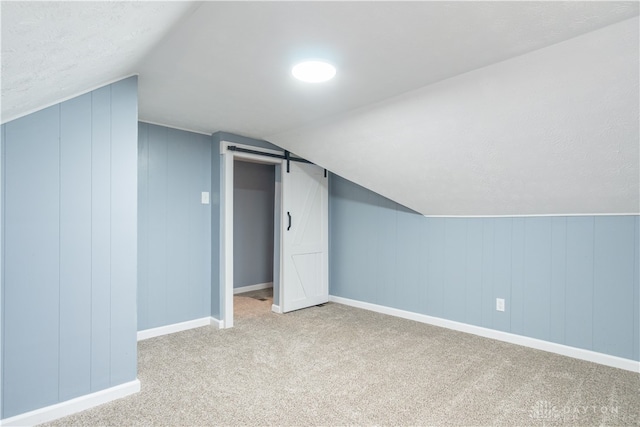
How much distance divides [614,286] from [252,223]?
4.53 m

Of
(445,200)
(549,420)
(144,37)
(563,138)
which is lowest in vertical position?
(549,420)

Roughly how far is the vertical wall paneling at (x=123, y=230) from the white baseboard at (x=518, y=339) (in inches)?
110

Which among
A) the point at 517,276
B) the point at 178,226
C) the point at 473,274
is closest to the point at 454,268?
the point at 473,274

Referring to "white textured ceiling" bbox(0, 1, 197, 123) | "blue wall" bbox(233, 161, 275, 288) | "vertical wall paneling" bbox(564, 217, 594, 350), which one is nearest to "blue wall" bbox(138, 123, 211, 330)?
"white textured ceiling" bbox(0, 1, 197, 123)

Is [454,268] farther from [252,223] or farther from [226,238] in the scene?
[252,223]

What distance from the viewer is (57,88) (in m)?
1.81

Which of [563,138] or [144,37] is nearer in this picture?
[144,37]

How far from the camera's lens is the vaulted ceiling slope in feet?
4.86

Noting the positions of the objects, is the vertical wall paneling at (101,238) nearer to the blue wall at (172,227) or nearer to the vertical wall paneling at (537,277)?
the blue wall at (172,227)

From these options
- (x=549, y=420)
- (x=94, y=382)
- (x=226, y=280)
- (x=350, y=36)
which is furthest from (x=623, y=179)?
(x=94, y=382)

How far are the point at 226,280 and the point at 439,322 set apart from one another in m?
2.25

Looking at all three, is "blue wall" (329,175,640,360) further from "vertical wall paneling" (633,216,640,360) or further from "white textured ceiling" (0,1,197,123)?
"white textured ceiling" (0,1,197,123)

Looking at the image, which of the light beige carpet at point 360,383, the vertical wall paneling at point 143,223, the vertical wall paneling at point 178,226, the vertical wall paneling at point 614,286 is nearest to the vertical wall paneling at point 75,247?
the light beige carpet at point 360,383

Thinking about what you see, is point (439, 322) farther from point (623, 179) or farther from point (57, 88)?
point (57, 88)
